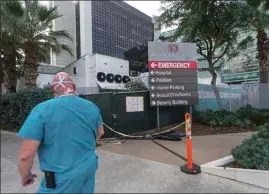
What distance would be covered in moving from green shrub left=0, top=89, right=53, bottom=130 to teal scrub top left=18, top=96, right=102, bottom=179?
9634 millimetres

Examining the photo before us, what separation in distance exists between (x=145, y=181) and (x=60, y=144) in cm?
306

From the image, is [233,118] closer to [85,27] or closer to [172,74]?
[172,74]

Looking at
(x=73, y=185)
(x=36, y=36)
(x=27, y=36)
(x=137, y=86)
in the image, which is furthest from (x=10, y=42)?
(x=73, y=185)

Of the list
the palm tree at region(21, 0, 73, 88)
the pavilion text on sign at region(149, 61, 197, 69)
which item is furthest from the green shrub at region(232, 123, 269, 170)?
the palm tree at region(21, 0, 73, 88)

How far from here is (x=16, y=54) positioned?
52.3ft

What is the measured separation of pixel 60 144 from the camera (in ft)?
7.99

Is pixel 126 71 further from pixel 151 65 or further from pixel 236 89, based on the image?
pixel 151 65

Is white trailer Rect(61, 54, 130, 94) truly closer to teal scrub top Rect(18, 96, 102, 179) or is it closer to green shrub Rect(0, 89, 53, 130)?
green shrub Rect(0, 89, 53, 130)

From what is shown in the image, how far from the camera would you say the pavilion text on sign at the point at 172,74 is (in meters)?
10.1

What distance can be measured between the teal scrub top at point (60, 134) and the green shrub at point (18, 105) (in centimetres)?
963

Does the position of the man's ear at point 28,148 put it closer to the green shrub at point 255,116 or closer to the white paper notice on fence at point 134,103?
the white paper notice on fence at point 134,103

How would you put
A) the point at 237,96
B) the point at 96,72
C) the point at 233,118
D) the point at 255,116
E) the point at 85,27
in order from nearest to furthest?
the point at 233,118 < the point at 255,116 < the point at 237,96 < the point at 96,72 < the point at 85,27

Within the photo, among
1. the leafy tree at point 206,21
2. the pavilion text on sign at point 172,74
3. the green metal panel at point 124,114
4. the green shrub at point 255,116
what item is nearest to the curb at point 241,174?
the green metal panel at point 124,114

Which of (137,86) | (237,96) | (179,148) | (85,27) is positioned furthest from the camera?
(85,27)
